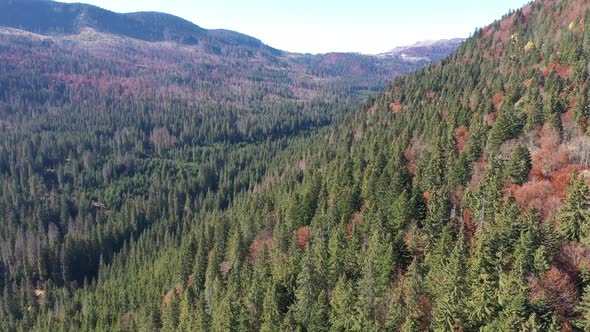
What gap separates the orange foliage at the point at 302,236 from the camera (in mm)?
78812

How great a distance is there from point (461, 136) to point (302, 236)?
4440cm

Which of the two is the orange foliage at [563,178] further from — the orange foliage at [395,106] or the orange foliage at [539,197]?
the orange foliage at [395,106]

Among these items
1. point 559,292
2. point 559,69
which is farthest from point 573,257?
point 559,69

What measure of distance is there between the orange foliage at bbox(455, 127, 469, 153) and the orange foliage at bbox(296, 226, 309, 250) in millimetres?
36959

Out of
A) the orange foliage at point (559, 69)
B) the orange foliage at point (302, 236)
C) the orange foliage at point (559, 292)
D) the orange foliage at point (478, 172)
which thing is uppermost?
the orange foliage at point (559, 69)

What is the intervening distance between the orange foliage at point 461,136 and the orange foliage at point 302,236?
37.0 m

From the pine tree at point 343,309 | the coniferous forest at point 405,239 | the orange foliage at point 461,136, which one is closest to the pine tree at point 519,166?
the coniferous forest at point 405,239

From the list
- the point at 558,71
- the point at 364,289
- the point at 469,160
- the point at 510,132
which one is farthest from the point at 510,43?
the point at 364,289

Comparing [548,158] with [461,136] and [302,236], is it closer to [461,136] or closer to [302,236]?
[461,136]

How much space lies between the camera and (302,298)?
190 ft

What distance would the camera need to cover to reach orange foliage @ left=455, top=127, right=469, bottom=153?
87931mm

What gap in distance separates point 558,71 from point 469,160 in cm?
5426

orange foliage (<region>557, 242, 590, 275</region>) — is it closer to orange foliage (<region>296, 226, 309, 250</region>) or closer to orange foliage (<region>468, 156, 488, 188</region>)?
orange foliage (<region>468, 156, 488, 188</region>)

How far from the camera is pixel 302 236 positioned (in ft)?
269
